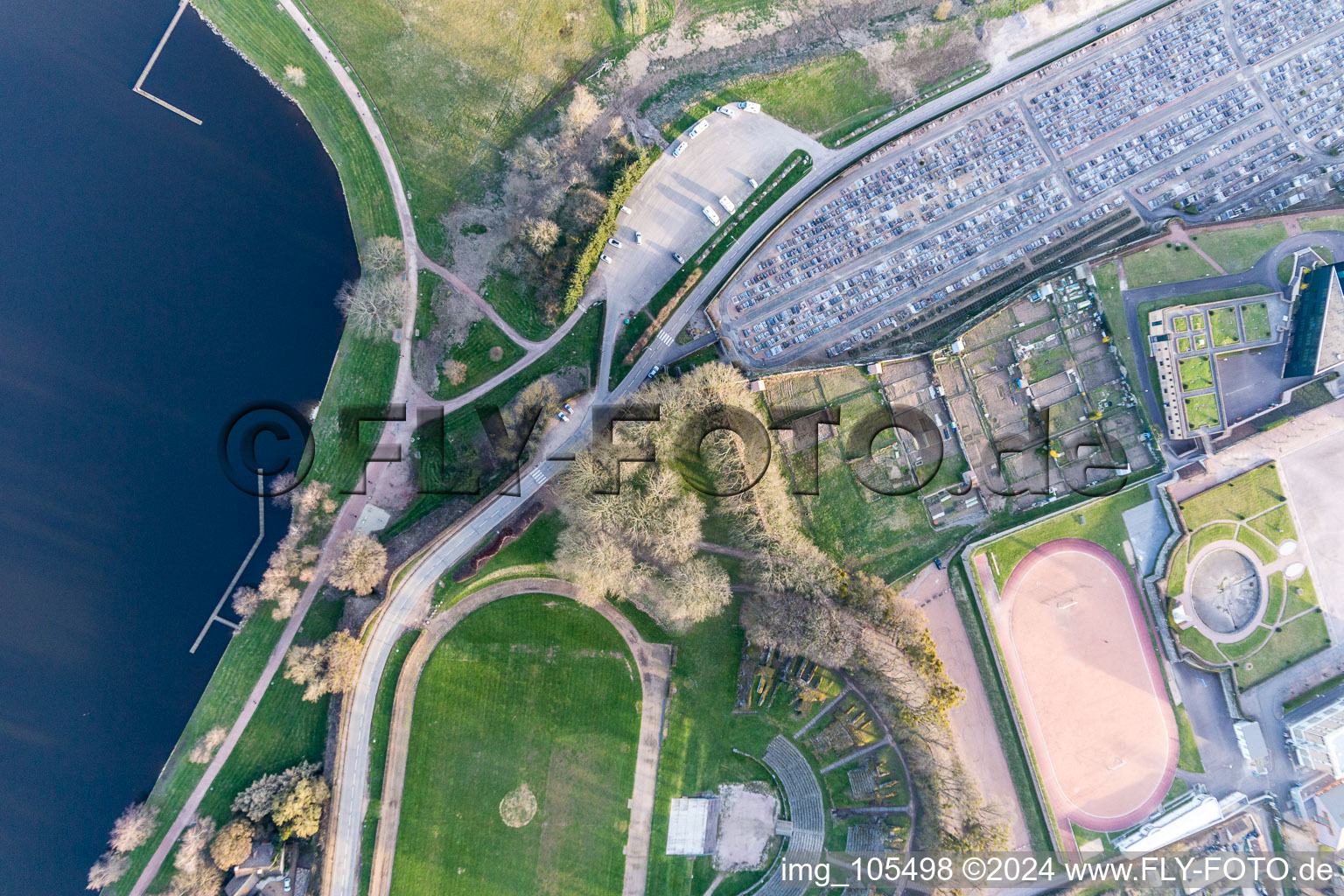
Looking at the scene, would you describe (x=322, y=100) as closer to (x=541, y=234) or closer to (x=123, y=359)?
(x=541, y=234)

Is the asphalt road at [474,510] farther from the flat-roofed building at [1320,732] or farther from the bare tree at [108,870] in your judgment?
the flat-roofed building at [1320,732]

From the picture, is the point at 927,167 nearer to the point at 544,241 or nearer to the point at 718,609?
the point at 544,241

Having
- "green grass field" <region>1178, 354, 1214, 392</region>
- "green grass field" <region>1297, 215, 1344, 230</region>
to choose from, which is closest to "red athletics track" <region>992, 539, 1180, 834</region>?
"green grass field" <region>1178, 354, 1214, 392</region>

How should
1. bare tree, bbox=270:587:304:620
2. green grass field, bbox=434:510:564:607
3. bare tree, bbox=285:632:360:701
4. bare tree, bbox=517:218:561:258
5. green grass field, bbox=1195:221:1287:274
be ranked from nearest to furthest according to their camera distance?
bare tree, bbox=285:632:360:701 < bare tree, bbox=270:587:304:620 < green grass field, bbox=434:510:564:607 < green grass field, bbox=1195:221:1287:274 < bare tree, bbox=517:218:561:258

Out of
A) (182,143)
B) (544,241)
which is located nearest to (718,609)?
(544,241)

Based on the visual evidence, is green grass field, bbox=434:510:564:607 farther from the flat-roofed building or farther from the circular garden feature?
the flat-roofed building

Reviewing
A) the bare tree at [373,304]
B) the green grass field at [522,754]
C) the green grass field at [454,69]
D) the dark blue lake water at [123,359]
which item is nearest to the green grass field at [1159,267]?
the green grass field at [454,69]
